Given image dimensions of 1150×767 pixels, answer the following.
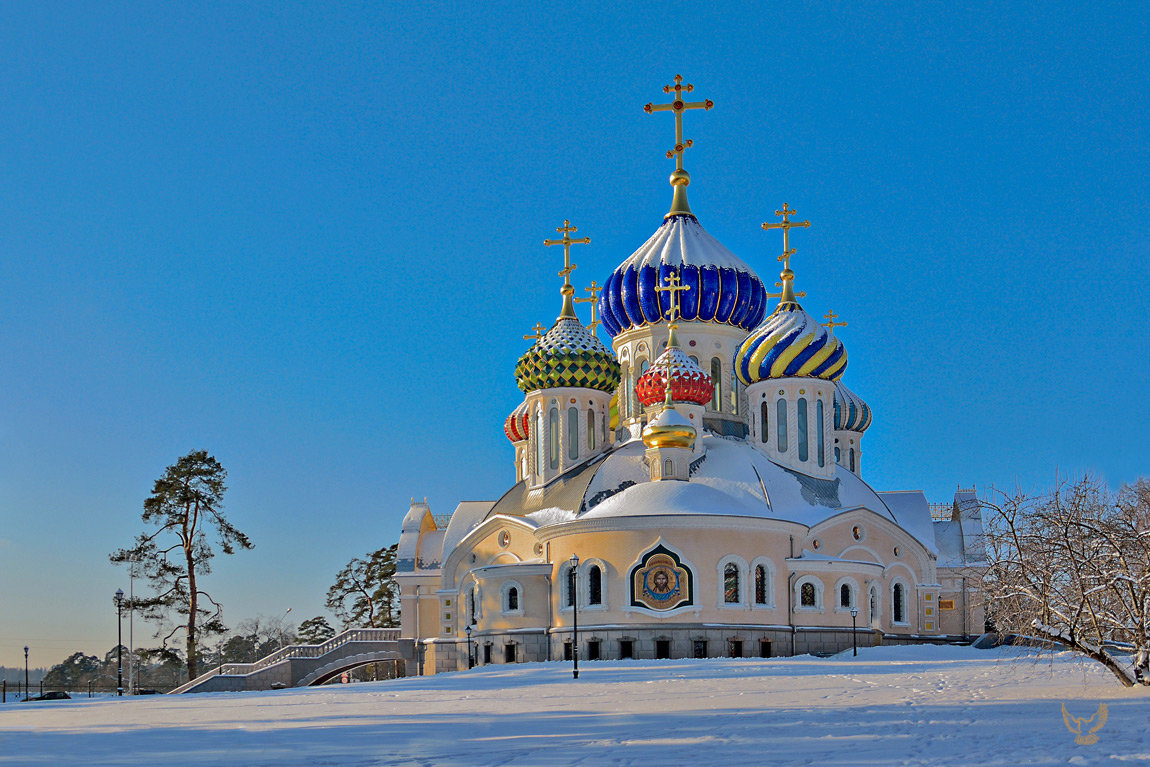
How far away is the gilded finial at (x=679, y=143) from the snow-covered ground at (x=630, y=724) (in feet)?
77.9

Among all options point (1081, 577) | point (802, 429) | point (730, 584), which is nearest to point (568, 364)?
point (802, 429)

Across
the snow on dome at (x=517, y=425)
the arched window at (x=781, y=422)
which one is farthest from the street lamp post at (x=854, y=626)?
the snow on dome at (x=517, y=425)

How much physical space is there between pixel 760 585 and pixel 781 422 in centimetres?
731

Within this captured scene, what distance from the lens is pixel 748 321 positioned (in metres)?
44.8

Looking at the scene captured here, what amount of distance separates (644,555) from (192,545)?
1581cm

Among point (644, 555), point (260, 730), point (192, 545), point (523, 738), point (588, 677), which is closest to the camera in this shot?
point (523, 738)

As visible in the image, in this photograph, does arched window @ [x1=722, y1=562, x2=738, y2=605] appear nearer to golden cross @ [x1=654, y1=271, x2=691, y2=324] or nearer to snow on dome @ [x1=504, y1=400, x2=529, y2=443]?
golden cross @ [x1=654, y1=271, x2=691, y2=324]

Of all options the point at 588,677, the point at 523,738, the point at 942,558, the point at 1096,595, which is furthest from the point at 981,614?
the point at 523,738

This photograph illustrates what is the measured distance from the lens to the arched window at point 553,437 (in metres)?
42.5

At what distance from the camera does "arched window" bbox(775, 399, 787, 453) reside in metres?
42.1

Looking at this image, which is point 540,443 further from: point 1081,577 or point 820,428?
point 1081,577

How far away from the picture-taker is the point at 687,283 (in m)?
43.5

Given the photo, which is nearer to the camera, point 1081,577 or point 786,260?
point 1081,577

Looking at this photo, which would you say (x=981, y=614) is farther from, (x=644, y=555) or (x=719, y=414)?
(x=644, y=555)
